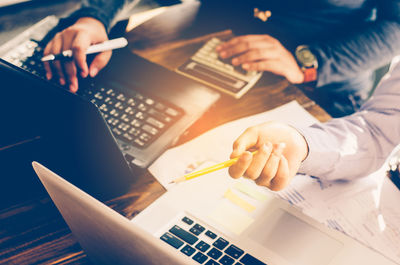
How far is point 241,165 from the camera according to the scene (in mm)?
648

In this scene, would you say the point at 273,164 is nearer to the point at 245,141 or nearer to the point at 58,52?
the point at 245,141

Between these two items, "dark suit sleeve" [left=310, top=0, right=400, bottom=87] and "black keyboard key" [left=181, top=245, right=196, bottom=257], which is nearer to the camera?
"black keyboard key" [left=181, top=245, right=196, bottom=257]

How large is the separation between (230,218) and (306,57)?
627 mm

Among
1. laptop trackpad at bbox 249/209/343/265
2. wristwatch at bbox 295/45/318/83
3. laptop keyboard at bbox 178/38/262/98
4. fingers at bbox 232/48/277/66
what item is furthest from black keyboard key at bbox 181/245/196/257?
wristwatch at bbox 295/45/318/83

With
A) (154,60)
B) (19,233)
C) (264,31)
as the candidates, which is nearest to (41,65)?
(154,60)

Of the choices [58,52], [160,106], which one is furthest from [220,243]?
[58,52]

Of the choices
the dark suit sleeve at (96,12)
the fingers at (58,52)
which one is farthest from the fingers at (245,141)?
the dark suit sleeve at (96,12)

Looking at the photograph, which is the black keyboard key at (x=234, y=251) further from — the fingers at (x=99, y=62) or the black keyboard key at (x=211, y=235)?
the fingers at (x=99, y=62)

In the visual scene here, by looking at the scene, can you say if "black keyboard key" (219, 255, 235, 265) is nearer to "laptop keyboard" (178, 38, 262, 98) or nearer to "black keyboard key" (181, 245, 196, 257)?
"black keyboard key" (181, 245, 196, 257)

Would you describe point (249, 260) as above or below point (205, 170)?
below

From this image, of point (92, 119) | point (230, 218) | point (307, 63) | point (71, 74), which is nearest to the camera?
point (92, 119)

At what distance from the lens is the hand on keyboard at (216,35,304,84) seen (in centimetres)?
102

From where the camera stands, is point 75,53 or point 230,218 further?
point 75,53

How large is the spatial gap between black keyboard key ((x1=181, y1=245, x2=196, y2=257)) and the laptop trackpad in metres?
0.12
